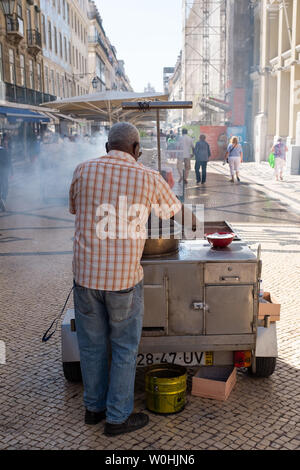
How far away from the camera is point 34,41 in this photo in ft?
111

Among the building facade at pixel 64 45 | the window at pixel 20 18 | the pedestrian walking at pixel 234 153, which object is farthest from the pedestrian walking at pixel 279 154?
the building facade at pixel 64 45

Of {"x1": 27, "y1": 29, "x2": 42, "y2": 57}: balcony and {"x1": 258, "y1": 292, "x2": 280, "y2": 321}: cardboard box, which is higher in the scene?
{"x1": 27, "y1": 29, "x2": 42, "y2": 57}: balcony

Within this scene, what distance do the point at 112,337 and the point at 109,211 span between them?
73 centimetres

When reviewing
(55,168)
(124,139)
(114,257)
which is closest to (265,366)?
(114,257)

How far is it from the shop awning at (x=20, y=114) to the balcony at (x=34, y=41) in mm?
5832

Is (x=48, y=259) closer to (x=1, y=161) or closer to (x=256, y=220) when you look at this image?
(x=256, y=220)

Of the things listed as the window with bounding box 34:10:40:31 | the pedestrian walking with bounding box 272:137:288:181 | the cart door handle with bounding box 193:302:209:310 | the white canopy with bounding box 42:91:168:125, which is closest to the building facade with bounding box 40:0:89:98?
the window with bounding box 34:10:40:31

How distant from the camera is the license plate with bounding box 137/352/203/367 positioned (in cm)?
371

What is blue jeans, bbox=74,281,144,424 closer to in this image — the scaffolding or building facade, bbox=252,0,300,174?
building facade, bbox=252,0,300,174

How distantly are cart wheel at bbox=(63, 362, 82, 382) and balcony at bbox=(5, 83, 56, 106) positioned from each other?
84.7 feet

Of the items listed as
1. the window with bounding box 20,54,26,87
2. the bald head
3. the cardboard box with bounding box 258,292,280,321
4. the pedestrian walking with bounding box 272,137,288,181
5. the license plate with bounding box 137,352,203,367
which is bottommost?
the license plate with bounding box 137,352,203,367

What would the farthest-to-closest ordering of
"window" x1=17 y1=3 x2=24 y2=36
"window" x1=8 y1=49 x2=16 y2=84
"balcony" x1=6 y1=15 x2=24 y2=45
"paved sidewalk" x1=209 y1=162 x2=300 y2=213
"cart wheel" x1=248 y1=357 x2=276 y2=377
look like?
1. "window" x1=17 y1=3 x2=24 y2=36
2. "window" x1=8 y1=49 x2=16 y2=84
3. "balcony" x1=6 y1=15 x2=24 y2=45
4. "paved sidewalk" x1=209 y1=162 x2=300 y2=213
5. "cart wheel" x1=248 y1=357 x2=276 y2=377

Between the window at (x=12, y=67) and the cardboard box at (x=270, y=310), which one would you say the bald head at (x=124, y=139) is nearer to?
the cardboard box at (x=270, y=310)
